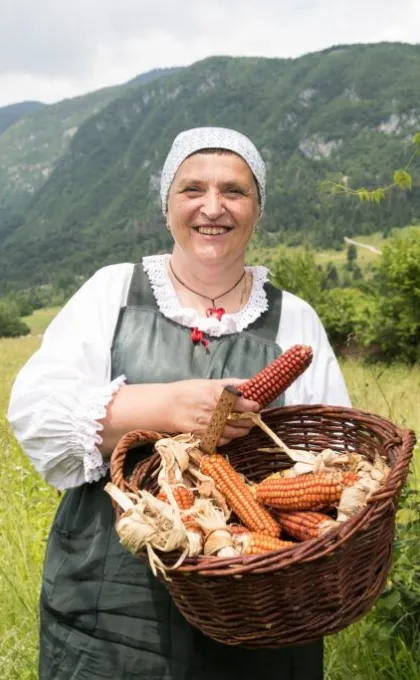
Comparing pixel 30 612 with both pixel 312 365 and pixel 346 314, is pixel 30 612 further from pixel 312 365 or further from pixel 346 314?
pixel 346 314

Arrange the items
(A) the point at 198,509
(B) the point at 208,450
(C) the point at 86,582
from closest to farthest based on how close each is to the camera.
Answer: (A) the point at 198,509 → (B) the point at 208,450 → (C) the point at 86,582

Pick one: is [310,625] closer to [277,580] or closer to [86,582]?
[277,580]

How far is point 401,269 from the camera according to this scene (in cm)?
1972

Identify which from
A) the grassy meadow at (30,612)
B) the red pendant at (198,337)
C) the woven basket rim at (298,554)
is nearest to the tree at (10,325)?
the grassy meadow at (30,612)

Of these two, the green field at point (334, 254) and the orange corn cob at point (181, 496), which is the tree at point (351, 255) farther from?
the orange corn cob at point (181, 496)

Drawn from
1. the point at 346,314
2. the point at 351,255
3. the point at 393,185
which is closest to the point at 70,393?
the point at 393,185

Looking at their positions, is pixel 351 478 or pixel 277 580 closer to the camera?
pixel 277 580

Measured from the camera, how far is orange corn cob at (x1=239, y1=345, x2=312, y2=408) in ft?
6.51

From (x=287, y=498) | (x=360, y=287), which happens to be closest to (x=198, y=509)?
(x=287, y=498)

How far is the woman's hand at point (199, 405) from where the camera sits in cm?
203

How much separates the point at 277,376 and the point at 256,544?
0.48m

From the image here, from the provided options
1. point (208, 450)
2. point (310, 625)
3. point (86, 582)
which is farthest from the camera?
point (86, 582)

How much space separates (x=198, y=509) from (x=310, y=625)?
404mm

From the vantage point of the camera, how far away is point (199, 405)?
6.73 feet
